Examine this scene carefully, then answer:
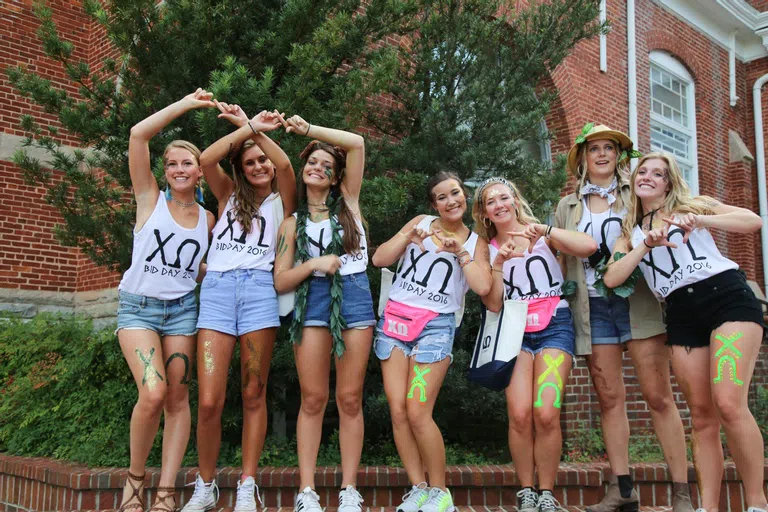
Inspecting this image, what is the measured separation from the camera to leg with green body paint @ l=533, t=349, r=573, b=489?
356 centimetres

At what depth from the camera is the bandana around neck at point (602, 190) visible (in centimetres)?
396

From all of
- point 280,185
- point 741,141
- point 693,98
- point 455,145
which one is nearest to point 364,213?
point 280,185

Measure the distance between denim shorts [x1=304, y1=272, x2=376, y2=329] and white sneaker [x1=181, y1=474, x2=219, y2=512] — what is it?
1.11m

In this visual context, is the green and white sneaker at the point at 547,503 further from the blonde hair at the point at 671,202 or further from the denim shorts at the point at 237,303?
the denim shorts at the point at 237,303

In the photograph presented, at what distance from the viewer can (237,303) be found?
3695mm

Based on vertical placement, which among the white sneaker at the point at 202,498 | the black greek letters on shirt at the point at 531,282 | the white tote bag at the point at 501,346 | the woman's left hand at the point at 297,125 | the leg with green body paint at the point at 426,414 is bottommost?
the white sneaker at the point at 202,498

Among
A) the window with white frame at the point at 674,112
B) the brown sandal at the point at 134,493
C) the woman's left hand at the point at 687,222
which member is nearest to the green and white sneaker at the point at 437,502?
the brown sandal at the point at 134,493

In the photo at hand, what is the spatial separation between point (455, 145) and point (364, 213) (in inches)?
47.8

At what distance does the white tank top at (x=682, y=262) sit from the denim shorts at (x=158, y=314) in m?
2.57

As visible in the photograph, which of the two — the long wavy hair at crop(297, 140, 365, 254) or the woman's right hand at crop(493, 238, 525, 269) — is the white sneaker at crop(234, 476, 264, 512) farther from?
the woman's right hand at crop(493, 238, 525, 269)

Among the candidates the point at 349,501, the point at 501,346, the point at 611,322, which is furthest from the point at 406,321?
the point at 611,322

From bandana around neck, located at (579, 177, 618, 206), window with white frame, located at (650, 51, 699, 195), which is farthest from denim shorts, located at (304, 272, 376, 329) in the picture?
window with white frame, located at (650, 51, 699, 195)

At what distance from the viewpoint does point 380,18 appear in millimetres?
5020

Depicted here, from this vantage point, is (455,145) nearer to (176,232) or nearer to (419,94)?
(419,94)
